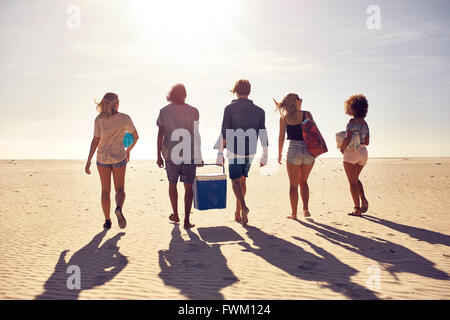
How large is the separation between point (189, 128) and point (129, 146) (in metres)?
1.12

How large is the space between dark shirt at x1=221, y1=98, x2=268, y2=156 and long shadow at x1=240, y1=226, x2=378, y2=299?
161 centimetres

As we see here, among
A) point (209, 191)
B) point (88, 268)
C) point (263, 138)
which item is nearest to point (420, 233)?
point (263, 138)

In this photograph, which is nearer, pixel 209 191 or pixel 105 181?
pixel 105 181

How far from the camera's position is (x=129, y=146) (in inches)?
256

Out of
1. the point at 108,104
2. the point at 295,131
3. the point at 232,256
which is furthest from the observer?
the point at 295,131

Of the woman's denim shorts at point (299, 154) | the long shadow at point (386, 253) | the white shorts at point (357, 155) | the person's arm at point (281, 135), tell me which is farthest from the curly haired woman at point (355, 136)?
the long shadow at point (386, 253)

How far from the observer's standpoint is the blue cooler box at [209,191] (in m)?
6.72

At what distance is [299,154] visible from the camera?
7.07 metres

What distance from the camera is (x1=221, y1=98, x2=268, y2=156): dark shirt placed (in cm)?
650

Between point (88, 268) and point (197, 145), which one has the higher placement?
point (197, 145)

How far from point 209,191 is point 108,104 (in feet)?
7.76

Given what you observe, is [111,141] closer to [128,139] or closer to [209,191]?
[128,139]
